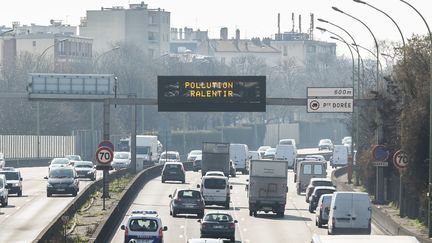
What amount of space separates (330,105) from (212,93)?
6.16 m

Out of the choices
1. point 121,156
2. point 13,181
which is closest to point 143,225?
point 13,181

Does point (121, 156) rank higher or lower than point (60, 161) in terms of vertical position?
lower

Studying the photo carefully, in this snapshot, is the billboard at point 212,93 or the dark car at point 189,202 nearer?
the dark car at point 189,202

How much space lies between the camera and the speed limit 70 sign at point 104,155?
54.3m

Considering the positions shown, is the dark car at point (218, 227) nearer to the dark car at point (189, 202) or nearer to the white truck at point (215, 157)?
the dark car at point (189, 202)

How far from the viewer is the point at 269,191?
60406 millimetres

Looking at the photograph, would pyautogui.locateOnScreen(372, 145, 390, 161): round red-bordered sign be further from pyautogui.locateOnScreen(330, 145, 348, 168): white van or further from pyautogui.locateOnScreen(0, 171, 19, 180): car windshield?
pyautogui.locateOnScreen(330, 145, 348, 168): white van

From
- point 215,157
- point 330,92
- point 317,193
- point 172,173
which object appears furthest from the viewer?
point 215,157

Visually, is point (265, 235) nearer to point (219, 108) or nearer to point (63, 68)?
point (219, 108)

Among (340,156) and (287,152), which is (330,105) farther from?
(340,156)

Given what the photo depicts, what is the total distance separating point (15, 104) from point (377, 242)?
367 ft

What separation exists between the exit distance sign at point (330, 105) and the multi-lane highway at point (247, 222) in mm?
4887

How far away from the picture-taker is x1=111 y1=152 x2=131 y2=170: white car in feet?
339

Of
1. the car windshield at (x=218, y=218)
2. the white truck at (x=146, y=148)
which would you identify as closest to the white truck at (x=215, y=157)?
the white truck at (x=146, y=148)
